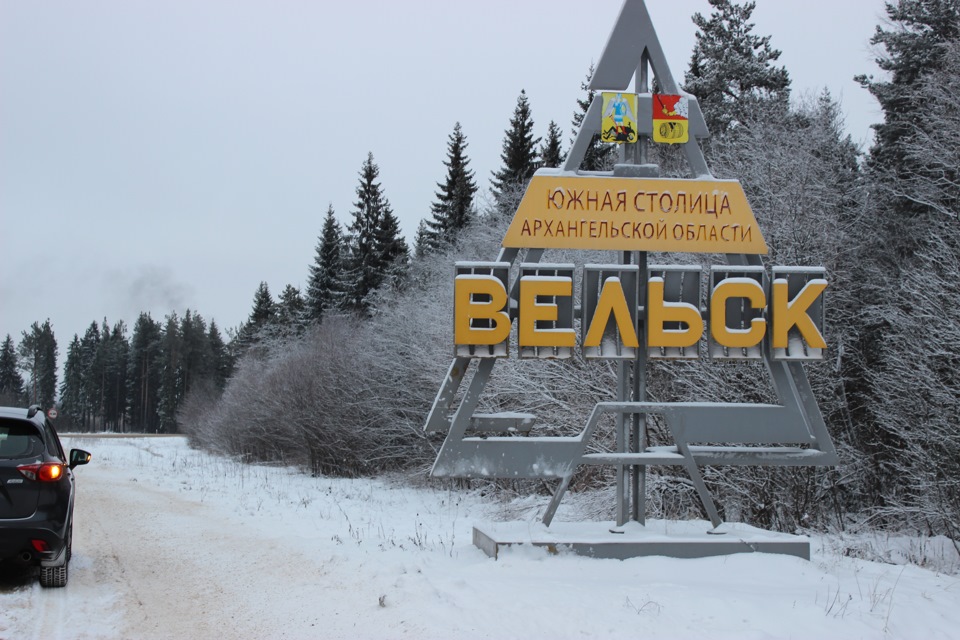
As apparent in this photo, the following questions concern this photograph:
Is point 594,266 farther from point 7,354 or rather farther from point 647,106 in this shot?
point 7,354

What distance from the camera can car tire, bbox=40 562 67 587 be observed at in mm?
7805

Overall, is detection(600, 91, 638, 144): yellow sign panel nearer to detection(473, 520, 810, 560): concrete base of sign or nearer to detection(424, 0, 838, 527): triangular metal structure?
detection(424, 0, 838, 527): triangular metal structure

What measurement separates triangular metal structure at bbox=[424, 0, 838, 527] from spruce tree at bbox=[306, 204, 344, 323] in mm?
40881

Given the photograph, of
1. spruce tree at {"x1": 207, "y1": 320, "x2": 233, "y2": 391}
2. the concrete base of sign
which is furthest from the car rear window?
spruce tree at {"x1": 207, "y1": 320, "x2": 233, "y2": 391}

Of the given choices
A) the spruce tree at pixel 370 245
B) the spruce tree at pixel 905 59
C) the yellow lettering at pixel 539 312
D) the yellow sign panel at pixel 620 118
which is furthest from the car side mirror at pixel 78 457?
the spruce tree at pixel 370 245

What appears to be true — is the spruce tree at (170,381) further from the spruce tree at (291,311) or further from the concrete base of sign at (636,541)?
the concrete base of sign at (636,541)

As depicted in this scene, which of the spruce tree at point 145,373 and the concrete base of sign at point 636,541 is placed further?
the spruce tree at point 145,373

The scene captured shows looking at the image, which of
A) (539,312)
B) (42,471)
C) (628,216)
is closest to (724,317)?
(628,216)

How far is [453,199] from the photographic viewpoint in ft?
147

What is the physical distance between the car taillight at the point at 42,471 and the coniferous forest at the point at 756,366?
11460mm

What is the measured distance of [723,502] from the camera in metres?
17.3

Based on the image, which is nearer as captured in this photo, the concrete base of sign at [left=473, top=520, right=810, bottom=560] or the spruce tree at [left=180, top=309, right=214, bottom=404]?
the concrete base of sign at [left=473, top=520, right=810, bottom=560]

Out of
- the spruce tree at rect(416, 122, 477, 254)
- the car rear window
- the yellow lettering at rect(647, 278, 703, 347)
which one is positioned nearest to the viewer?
the car rear window

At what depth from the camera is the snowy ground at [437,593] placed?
21.9 feet
